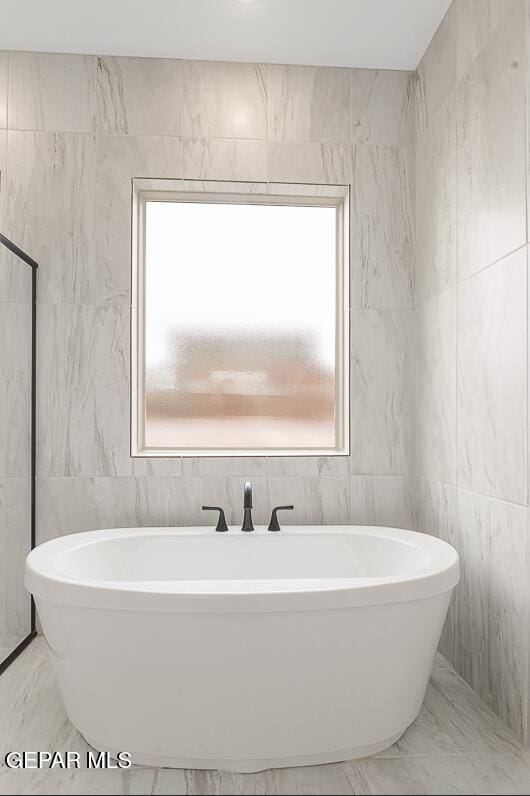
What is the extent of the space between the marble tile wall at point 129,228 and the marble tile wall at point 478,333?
146mm

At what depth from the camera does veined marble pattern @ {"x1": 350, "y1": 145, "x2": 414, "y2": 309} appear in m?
3.13

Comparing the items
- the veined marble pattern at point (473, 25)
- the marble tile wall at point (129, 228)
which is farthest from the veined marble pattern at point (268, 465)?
the veined marble pattern at point (473, 25)

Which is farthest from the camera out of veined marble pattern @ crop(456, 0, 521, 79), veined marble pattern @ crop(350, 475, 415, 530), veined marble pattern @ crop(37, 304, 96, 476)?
veined marble pattern @ crop(350, 475, 415, 530)

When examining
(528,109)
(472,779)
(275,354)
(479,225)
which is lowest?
(472,779)

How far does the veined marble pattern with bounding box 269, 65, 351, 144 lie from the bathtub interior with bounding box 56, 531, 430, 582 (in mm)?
1863

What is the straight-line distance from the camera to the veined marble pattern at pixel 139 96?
3.06 m

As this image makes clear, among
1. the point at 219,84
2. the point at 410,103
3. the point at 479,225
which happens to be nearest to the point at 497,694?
the point at 479,225

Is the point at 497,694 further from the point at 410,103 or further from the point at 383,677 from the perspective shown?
the point at 410,103

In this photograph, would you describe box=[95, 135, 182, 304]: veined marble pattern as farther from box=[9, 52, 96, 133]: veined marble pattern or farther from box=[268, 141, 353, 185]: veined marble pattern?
box=[268, 141, 353, 185]: veined marble pattern

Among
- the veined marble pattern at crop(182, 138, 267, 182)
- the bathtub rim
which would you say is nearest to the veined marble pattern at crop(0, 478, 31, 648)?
the bathtub rim

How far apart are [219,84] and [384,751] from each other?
9.30 feet

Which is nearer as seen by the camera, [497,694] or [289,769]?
[289,769]

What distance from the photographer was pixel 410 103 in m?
3.18

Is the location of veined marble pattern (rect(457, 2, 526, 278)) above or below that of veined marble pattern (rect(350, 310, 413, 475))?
above
